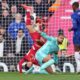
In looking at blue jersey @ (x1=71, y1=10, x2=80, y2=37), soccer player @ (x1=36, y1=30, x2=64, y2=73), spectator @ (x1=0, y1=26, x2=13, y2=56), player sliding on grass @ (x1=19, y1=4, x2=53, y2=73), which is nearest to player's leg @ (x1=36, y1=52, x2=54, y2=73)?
soccer player @ (x1=36, y1=30, x2=64, y2=73)

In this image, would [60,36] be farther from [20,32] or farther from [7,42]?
[7,42]

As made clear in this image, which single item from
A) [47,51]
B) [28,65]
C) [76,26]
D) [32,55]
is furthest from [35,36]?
[76,26]

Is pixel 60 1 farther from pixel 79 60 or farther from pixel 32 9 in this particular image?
pixel 79 60

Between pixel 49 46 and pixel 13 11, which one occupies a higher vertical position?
pixel 13 11

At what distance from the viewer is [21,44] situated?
14.9m

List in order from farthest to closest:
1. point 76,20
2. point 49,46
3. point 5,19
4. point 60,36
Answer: point 5,19
point 60,36
point 49,46
point 76,20

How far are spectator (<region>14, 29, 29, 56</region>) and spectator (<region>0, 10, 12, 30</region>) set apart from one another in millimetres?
568

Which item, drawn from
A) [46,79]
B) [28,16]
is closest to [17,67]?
[28,16]

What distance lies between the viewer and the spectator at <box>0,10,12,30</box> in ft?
49.6

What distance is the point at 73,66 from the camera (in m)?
14.4

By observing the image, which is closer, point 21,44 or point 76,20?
point 76,20

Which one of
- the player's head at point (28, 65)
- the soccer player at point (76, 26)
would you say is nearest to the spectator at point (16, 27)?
the player's head at point (28, 65)

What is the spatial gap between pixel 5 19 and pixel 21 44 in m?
1.00

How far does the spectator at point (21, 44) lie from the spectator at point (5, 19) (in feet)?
1.86
